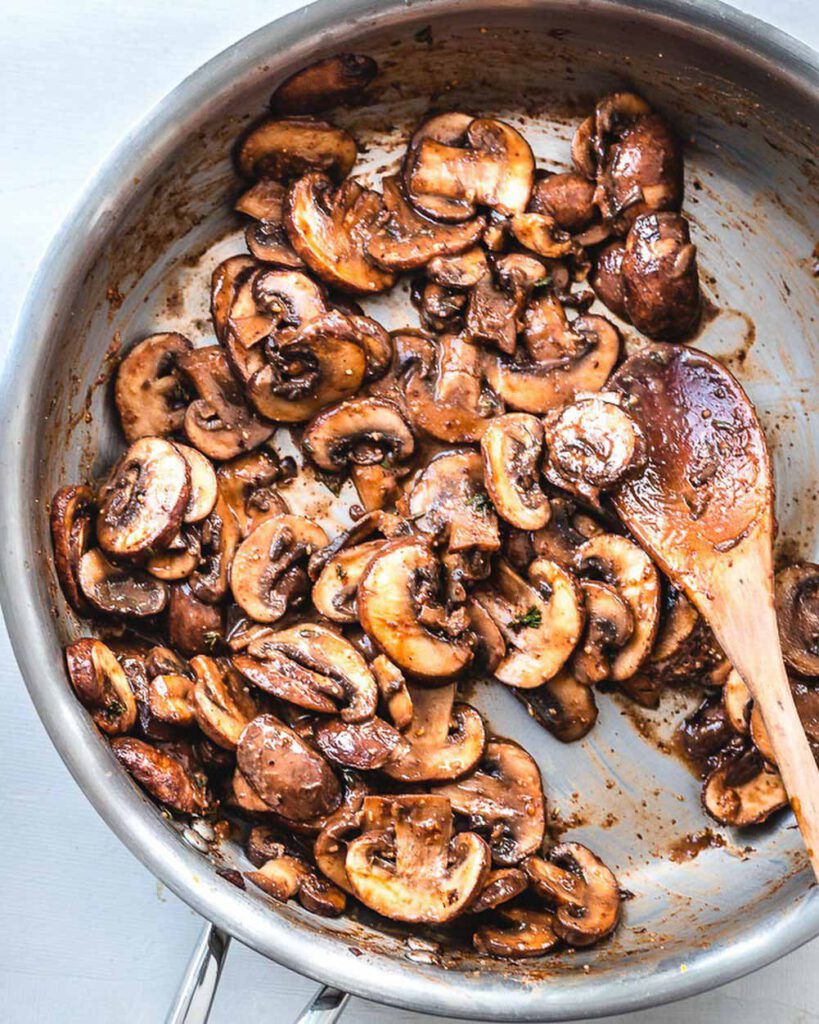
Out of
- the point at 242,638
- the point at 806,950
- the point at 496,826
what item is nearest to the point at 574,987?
the point at 496,826

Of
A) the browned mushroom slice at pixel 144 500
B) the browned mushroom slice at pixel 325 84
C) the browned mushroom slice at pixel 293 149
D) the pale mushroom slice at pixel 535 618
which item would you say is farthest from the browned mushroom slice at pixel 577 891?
the browned mushroom slice at pixel 325 84

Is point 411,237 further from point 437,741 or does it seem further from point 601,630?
point 437,741

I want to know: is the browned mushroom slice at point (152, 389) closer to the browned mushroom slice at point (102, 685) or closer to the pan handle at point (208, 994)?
the browned mushroom slice at point (102, 685)

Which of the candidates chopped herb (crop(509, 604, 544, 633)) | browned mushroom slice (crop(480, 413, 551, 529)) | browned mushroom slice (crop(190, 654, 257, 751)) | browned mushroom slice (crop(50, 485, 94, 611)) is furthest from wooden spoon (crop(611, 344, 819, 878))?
browned mushroom slice (crop(50, 485, 94, 611))

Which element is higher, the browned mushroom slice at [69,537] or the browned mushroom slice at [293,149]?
the browned mushroom slice at [293,149]

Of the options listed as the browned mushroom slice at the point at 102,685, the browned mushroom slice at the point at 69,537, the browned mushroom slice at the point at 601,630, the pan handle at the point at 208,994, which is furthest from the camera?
the browned mushroom slice at the point at 601,630
